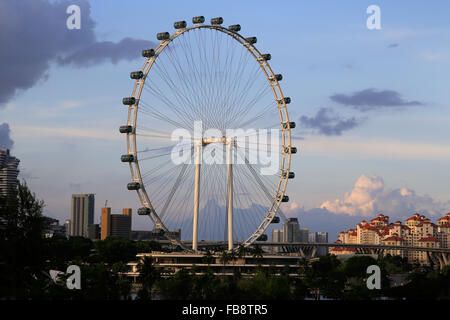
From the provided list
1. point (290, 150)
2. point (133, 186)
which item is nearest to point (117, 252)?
point (290, 150)

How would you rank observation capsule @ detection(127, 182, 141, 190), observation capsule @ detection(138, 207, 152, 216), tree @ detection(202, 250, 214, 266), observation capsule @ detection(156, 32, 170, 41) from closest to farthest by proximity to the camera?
observation capsule @ detection(156, 32, 170, 41) < observation capsule @ detection(127, 182, 141, 190) < observation capsule @ detection(138, 207, 152, 216) < tree @ detection(202, 250, 214, 266)

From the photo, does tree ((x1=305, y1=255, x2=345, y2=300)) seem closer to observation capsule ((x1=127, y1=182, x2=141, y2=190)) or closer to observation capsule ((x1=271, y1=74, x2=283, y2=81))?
observation capsule ((x1=271, y1=74, x2=283, y2=81))

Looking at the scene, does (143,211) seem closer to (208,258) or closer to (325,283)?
(208,258)

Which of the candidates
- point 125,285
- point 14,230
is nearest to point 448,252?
point 125,285

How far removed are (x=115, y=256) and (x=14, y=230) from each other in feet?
230

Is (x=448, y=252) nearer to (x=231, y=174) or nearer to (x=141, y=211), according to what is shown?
(x=231, y=174)

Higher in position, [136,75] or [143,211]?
[136,75]

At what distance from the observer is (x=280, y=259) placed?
394ft

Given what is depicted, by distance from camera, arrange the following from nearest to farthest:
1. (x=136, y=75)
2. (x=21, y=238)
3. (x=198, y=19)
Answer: (x=21, y=238) < (x=136, y=75) < (x=198, y=19)

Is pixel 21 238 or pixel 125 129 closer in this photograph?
pixel 21 238

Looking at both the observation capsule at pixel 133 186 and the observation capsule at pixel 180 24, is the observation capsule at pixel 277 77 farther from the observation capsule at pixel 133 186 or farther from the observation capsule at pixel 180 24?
the observation capsule at pixel 133 186

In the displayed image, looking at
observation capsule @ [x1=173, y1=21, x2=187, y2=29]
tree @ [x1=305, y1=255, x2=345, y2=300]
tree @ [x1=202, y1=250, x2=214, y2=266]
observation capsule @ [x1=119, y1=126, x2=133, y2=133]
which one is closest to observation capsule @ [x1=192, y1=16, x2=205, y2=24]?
observation capsule @ [x1=173, y1=21, x2=187, y2=29]

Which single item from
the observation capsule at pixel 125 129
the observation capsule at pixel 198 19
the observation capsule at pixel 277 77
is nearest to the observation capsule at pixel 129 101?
the observation capsule at pixel 125 129

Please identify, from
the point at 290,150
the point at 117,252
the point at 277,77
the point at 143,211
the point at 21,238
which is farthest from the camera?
the point at 117,252
